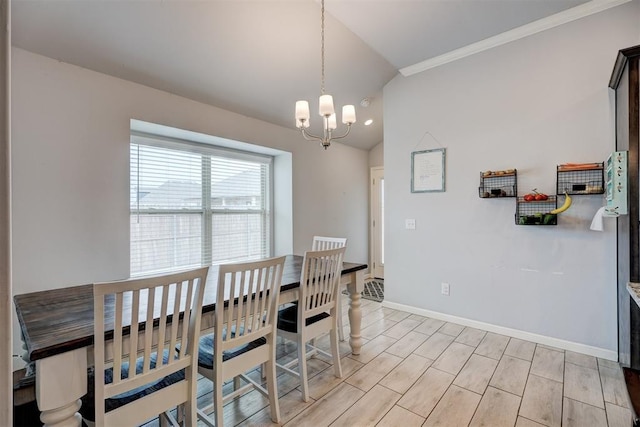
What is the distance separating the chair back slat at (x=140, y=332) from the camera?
1.17 meters

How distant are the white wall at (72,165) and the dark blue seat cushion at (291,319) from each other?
1.51 m

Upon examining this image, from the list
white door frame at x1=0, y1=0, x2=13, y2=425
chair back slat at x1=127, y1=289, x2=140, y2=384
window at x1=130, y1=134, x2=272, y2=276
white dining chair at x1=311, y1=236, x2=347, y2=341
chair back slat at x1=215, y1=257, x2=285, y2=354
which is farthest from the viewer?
window at x1=130, y1=134, x2=272, y2=276

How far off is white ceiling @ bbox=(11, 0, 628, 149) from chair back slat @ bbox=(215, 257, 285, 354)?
6.59 ft

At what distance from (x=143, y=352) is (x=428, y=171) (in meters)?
3.17

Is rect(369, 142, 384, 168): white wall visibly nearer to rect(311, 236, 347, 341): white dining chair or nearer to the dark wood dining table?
rect(311, 236, 347, 341): white dining chair

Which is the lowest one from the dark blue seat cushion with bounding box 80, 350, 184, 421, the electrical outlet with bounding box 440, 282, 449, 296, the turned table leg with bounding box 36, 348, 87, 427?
the electrical outlet with bounding box 440, 282, 449, 296

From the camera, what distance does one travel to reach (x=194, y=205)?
3471 mm

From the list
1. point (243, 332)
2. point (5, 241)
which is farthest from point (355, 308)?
point (5, 241)

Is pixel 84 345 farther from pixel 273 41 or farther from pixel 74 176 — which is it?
pixel 273 41

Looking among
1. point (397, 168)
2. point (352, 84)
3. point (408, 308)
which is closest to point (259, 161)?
point (352, 84)

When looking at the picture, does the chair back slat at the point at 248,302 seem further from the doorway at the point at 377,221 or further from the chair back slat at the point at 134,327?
the doorway at the point at 377,221

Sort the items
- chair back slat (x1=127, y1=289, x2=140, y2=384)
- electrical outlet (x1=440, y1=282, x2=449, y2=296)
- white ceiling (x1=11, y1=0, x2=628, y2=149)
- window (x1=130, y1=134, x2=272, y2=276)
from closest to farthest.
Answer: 1. chair back slat (x1=127, y1=289, x2=140, y2=384)
2. white ceiling (x1=11, y1=0, x2=628, y2=149)
3. window (x1=130, y1=134, x2=272, y2=276)
4. electrical outlet (x1=440, y1=282, x2=449, y2=296)

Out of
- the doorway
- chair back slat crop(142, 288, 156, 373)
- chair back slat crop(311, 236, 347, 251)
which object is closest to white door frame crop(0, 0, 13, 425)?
chair back slat crop(142, 288, 156, 373)

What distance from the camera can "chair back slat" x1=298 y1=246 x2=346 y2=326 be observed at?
2.02 m
